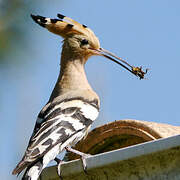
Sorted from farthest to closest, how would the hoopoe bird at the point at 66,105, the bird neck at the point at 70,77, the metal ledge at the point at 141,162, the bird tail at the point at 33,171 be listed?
the bird neck at the point at 70,77 < the hoopoe bird at the point at 66,105 < the bird tail at the point at 33,171 < the metal ledge at the point at 141,162

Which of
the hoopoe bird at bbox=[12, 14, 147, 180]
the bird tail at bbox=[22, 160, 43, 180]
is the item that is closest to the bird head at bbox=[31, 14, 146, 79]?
the hoopoe bird at bbox=[12, 14, 147, 180]

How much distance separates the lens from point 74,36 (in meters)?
3.89

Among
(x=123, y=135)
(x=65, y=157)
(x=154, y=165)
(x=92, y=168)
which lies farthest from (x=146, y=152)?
(x=65, y=157)

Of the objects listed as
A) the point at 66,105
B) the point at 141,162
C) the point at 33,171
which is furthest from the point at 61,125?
the point at 141,162

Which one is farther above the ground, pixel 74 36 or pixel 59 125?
pixel 74 36

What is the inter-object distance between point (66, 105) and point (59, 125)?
27cm

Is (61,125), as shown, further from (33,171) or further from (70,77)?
(70,77)

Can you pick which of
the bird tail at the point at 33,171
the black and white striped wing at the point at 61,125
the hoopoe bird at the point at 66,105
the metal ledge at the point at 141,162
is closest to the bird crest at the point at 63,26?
the hoopoe bird at the point at 66,105

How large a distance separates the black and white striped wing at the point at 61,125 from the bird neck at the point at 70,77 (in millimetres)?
220

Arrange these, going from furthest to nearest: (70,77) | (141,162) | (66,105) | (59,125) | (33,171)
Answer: (70,77) < (66,105) < (59,125) < (33,171) < (141,162)

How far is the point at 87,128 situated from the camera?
3264mm

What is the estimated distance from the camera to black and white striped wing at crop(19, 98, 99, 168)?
9.32 feet

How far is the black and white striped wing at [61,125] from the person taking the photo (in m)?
2.84

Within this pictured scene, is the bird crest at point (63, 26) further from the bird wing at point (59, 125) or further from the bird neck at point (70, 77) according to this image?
the bird wing at point (59, 125)
